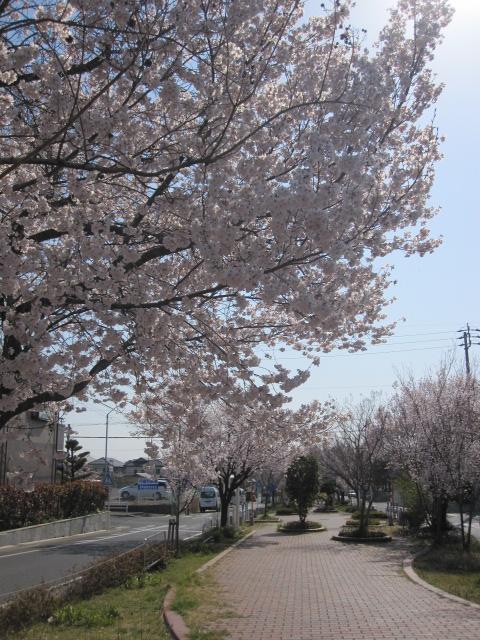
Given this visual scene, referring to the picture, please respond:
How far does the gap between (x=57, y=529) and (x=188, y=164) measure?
22561 mm

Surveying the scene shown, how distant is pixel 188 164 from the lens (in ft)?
18.9

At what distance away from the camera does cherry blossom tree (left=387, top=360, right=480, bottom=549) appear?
17516 millimetres

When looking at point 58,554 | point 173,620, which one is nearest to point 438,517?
point 58,554

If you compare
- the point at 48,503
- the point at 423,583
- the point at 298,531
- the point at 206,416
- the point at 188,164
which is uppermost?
the point at 188,164

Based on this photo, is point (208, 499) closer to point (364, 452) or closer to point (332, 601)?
point (364, 452)

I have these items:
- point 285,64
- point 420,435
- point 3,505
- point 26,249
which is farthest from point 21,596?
point 3,505

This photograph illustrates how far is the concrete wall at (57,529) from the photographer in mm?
22031

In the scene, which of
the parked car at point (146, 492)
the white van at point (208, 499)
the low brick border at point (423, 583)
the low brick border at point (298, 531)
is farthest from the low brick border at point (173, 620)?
the parked car at point (146, 492)

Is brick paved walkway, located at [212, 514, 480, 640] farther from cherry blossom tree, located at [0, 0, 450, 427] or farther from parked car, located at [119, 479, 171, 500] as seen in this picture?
parked car, located at [119, 479, 171, 500]

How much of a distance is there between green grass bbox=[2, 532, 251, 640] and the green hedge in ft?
33.2

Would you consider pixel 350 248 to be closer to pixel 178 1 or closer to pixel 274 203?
pixel 274 203

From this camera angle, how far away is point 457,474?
17.3 meters

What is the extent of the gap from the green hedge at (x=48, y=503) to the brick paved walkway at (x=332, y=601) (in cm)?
949

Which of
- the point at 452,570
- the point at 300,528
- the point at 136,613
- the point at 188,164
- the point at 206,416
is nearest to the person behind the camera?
the point at 188,164
